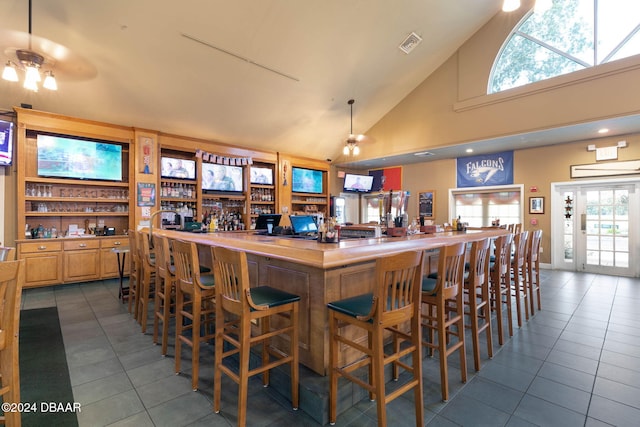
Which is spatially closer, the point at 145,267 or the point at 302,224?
the point at 145,267

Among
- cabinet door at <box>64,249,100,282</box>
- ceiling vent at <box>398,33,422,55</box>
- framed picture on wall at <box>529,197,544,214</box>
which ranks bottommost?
cabinet door at <box>64,249,100,282</box>

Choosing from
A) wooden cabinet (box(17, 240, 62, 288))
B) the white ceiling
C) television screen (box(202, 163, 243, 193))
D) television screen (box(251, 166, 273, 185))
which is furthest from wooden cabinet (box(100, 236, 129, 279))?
television screen (box(251, 166, 273, 185))

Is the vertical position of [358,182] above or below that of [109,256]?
above

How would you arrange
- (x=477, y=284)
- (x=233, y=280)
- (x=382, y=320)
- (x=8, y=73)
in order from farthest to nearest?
(x=8, y=73), (x=477, y=284), (x=233, y=280), (x=382, y=320)

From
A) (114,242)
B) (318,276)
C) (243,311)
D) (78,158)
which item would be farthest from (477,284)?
(78,158)

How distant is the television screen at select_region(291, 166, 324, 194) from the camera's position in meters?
8.56

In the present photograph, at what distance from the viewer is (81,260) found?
5230mm

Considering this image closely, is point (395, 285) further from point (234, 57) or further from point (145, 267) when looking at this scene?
point (234, 57)

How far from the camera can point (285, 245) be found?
7.55 ft

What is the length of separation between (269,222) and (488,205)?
6.39m

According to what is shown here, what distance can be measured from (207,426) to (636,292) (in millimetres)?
6597

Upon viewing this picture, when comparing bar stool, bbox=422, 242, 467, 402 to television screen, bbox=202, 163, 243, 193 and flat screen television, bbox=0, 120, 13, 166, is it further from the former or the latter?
flat screen television, bbox=0, 120, 13, 166

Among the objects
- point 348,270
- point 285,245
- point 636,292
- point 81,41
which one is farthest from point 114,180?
point 636,292

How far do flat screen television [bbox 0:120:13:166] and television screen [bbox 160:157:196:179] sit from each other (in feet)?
7.21
